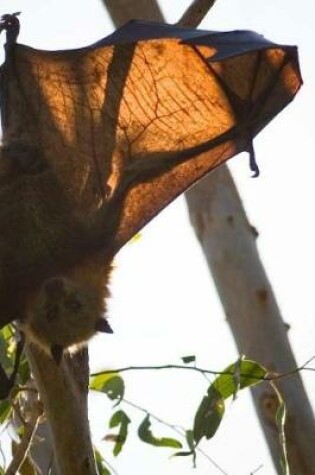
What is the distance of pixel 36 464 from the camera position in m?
7.13

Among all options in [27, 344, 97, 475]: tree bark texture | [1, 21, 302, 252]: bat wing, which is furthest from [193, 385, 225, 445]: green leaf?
[27, 344, 97, 475]: tree bark texture

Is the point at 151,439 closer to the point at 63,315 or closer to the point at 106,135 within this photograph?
the point at 63,315

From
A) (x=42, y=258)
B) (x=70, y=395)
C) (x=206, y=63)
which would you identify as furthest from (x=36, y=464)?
(x=206, y=63)

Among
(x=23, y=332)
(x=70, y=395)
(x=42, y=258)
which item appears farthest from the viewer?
(x=42, y=258)

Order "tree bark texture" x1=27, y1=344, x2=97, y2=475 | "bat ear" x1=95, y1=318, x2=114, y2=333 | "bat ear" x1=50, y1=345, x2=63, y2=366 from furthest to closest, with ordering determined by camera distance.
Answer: "bat ear" x1=95, y1=318, x2=114, y2=333 < "bat ear" x1=50, y1=345, x2=63, y2=366 < "tree bark texture" x1=27, y1=344, x2=97, y2=475

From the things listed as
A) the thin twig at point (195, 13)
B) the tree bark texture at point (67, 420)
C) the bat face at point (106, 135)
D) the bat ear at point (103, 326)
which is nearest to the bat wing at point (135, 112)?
the bat face at point (106, 135)

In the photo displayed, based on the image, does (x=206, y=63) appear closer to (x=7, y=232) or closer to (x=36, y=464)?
(x=7, y=232)

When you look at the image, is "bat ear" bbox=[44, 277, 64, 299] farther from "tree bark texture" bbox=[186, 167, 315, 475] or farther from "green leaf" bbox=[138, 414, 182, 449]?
"tree bark texture" bbox=[186, 167, 315, 475]

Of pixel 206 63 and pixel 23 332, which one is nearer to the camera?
pixel 23 332

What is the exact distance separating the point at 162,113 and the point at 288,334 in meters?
1.63

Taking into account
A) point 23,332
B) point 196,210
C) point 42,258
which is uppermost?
point 196,210

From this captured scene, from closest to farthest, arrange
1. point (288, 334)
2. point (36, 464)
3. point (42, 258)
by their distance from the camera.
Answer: point (42, 258) → point (36, 464) → point (288, 334)

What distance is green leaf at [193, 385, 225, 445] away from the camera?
6.76m

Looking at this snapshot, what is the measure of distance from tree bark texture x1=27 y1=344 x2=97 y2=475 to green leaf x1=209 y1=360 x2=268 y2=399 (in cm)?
120
